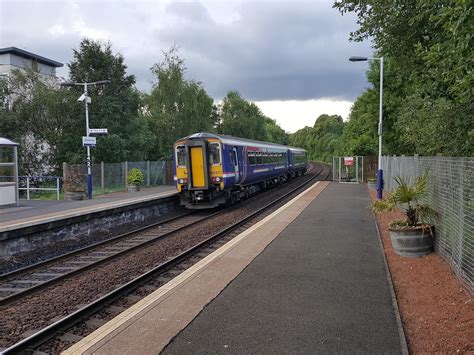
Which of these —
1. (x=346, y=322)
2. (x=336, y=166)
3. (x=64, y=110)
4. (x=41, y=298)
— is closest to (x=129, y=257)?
(x=41, y=298)

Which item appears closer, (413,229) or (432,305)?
(432,305)

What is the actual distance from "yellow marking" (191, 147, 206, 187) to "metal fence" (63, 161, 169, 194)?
8.47 metres

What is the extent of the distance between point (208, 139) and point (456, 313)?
1436 cm

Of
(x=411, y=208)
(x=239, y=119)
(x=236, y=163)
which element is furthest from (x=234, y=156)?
(x=239, y=119)

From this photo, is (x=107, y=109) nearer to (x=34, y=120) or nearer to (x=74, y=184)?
(x=34, y=120)

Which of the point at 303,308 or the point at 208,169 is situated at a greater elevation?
the point at 208,169

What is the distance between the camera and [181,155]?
19.7 metres

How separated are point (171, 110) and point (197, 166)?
24.5 metres

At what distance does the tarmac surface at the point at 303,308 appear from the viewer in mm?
4781

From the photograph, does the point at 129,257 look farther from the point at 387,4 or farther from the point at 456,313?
the point at 387,4

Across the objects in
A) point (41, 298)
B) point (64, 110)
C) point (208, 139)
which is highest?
point (64, 110)

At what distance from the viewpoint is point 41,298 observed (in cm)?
809

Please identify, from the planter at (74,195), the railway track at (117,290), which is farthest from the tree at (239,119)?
the railway track at (117,290)

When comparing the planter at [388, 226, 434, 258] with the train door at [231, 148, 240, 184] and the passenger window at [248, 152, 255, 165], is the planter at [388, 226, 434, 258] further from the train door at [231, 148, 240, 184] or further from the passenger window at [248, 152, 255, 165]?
the passenger window at [248, 152, 255, 165]
